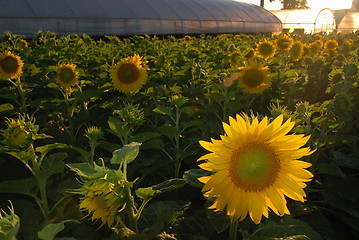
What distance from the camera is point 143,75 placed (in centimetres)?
349

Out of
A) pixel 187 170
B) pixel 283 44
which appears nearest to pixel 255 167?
pixel 187 170

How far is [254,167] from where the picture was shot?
117 cm

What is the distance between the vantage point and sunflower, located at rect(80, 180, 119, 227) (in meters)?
1.05

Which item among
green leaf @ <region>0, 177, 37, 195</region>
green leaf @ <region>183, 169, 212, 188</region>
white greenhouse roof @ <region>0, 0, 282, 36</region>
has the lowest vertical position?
green leaf @ <region>0, 177, 37, 195</region>

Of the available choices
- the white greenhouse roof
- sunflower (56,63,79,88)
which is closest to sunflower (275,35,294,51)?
sunflower (56,63,79,88)

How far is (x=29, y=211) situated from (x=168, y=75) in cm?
255

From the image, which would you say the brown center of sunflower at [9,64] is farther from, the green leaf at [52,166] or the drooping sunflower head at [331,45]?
the drooping sunflower head at [331,45]

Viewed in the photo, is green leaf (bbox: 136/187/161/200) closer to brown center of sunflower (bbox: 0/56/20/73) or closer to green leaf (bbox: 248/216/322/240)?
green leaf (bbox: 248/216/322/240)

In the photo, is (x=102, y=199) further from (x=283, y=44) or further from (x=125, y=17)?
(x=125, y=17)

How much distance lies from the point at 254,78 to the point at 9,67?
264 cm

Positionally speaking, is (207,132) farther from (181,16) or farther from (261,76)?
(181,16)

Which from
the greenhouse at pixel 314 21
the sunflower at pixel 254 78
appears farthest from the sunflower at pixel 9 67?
the greenhouse at pixel 314 21

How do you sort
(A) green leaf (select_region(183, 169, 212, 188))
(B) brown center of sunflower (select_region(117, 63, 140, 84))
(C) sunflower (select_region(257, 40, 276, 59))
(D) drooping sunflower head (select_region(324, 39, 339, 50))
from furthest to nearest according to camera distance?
(D) drooping sunflower head (select_region(324, 39, 339, 50))
(C) sunflower (select_region(257, 40, 276, 59))
(B) brown center of sunflower (select_region(117, 63, 140, 84))
(A) green leaf (select_region(183, 169, 212, 188))

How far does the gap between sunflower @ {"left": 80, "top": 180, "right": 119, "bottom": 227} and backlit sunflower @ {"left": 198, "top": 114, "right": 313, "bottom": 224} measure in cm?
31
